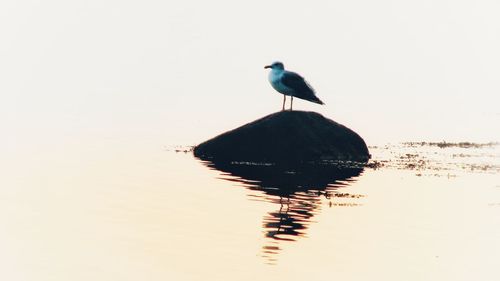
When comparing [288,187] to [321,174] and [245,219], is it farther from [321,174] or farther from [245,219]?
[245,219]

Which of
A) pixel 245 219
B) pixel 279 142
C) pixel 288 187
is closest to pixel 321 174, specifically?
pixel 288 187

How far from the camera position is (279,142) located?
36.4 meters

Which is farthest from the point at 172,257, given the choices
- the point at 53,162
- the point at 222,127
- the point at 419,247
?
the point at 222,127

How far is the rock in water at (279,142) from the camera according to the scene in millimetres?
36375

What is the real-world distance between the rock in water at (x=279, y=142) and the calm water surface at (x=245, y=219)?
56.1 inches

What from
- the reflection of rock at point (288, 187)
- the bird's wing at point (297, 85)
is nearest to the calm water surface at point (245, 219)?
the reflection of rock at point (288, 187)

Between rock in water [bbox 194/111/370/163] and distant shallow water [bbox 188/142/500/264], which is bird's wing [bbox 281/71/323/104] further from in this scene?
distant shallow water [bbox 188/142/500/264]

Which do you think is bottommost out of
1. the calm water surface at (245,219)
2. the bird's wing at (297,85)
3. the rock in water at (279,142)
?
the calm water surface at (245,219)

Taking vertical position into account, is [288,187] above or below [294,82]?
below

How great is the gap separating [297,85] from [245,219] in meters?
14.3

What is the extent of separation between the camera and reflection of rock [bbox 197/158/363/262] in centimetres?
2308

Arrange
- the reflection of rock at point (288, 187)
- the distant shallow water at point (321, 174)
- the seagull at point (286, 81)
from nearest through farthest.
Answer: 1. the reflection of rock at point (288, 187)
2. the distant shallow water at point (321, 174)
3. the seagull at point (286, 81)

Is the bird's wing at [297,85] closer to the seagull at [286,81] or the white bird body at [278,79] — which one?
the seagull at [286,81]

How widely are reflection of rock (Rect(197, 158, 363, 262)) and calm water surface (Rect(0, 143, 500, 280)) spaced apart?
0.15 ft
